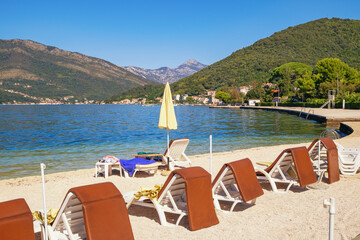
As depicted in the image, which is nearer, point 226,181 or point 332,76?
point 226,181

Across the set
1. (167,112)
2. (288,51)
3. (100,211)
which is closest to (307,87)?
(167,112)

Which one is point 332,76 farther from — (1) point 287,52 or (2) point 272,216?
(1) point 287,52

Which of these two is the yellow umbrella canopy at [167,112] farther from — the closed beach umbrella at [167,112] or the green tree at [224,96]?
the green tree at [224,96]

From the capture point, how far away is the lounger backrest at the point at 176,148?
30.1ft

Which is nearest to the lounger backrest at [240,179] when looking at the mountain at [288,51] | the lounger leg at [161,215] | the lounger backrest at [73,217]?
the lounger leg at [161,215]

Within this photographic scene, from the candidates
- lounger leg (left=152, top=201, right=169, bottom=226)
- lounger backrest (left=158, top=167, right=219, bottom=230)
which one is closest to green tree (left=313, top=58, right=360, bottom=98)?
lounger backrest (left=158, top=167, right=219, bottom=230)

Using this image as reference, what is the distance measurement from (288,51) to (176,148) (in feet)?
464

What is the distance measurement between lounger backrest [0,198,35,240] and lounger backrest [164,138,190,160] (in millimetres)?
6276

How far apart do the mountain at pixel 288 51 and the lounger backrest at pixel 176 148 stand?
114 m

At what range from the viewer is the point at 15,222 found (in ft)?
9.45

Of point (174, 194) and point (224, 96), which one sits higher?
point (224, 96)

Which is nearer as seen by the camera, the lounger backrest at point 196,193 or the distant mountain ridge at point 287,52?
the lounger backrest at point 196,193

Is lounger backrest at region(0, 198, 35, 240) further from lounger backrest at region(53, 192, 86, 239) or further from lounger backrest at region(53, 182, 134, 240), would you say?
lounger backrest at region(53, 192, 86, 239)

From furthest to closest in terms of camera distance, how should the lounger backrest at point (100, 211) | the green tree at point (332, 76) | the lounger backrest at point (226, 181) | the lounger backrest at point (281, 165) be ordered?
the green tree at point (332, 76) → the lounger backrest at point (281, 165) → the lounger backrest at point (226, 181) → the lounger backrest at point (100, 211)
